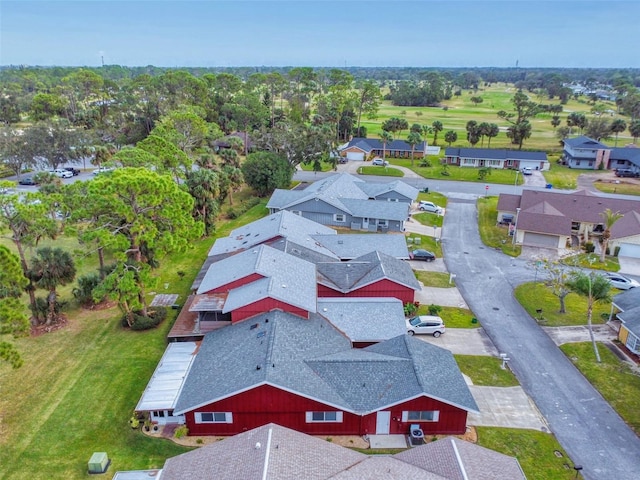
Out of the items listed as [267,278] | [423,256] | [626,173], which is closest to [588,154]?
[626,173]

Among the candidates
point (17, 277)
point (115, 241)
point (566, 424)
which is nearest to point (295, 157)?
point (115, 241)

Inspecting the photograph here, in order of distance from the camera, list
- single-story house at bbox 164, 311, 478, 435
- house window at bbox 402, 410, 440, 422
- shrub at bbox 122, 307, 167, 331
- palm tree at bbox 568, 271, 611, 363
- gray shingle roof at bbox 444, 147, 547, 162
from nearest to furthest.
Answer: single-story house at bbox 164, 311, 478, 435
house window at bbox 402, 410, 440, 422
palm tree at bbox 568, 271, 611, 363
shrub at bbox 122, 307, 167, 331
gray shingle roof at bbox 444, 147, 547, 162

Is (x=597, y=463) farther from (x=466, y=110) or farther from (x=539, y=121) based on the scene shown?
(x=466, y=110)

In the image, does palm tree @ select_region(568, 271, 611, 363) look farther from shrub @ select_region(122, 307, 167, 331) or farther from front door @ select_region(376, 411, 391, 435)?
shrub @ select_region(122, 307, 167, 331)

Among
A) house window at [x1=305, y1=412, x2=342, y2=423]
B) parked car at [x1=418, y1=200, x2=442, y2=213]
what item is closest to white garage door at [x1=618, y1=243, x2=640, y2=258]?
parked car at [x1=418, y1=200, x2=442, y2=213]

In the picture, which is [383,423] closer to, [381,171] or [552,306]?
[552,306]

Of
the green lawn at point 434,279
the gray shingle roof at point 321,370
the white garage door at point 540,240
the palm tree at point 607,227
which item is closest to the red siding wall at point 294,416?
the gray shingle roof at point 321,370
